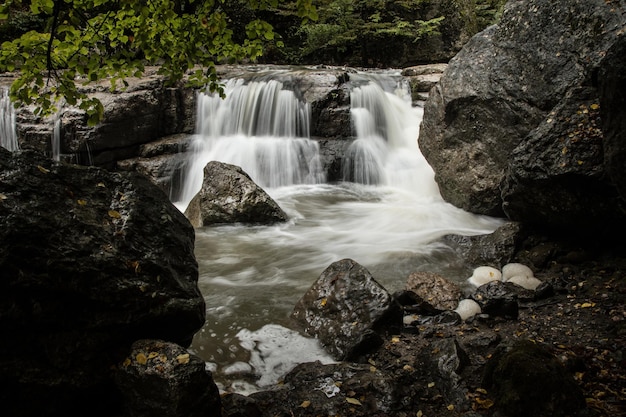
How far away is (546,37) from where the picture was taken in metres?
6.79

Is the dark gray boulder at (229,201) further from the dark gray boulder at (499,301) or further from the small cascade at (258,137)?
the dark gray boulder at (499,301)

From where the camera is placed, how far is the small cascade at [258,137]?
11734mm

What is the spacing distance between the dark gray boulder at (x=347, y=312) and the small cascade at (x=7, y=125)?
1105cm

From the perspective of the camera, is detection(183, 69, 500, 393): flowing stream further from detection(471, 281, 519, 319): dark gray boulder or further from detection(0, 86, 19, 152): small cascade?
detection(0, 86, 19, 152): small cascade

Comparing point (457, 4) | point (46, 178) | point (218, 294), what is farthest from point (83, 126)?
point (457, 4)

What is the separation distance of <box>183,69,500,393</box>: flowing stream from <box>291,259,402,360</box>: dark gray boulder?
0.65 feet

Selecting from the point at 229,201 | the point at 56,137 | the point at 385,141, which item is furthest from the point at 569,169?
the point at 56,137

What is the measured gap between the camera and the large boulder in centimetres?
239

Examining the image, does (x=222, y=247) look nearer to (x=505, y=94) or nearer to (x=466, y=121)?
(x=466, y=121)

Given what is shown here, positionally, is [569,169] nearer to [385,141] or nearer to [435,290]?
[435,290]

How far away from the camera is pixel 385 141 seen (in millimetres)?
12289

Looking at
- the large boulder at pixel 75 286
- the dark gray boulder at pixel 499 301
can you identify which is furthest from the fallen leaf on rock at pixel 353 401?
the dark gray boulder at pixel 499 301

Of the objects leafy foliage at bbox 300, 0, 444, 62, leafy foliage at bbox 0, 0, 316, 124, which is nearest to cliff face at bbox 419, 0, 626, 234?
leafy foliage at bbox 0, 0, 316, 124

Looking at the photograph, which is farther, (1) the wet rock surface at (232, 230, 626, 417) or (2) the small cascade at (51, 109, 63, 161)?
(2) the small cascade at (51, 109, 63, 161)
